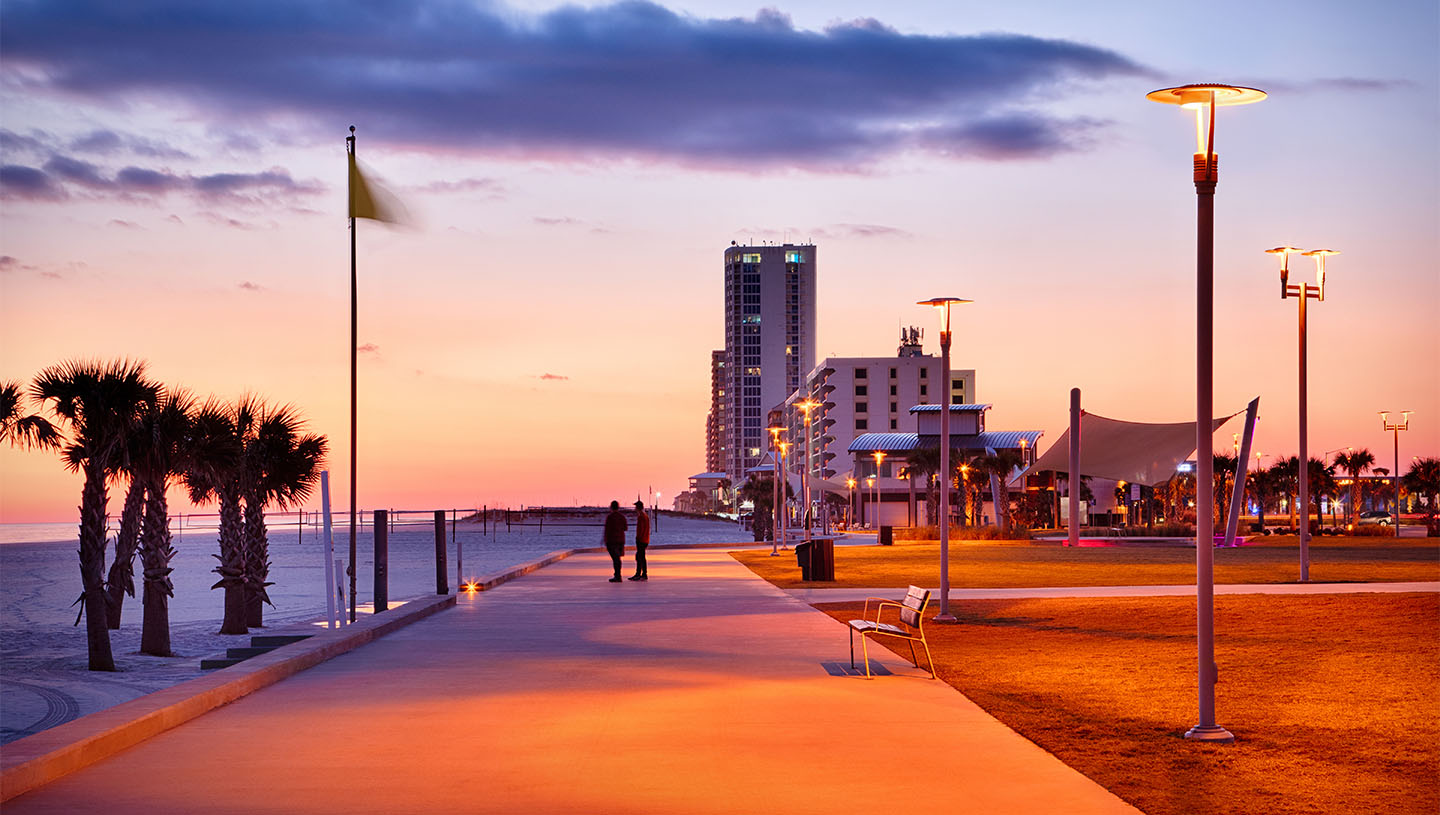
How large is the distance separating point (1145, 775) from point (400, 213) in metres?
16.2

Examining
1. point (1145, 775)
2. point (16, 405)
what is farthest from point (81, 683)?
point (1145, 775)

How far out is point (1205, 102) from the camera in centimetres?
966

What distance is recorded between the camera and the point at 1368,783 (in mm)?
8234

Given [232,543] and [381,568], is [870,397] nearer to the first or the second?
[232,543]

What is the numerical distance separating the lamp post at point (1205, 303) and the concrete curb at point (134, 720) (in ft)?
23.4

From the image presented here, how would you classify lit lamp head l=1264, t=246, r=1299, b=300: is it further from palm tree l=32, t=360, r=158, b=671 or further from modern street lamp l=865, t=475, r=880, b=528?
modern street lamp l=865, t=475, r=880, b=528

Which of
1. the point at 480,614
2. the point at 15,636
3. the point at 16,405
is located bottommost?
the point at 15,636

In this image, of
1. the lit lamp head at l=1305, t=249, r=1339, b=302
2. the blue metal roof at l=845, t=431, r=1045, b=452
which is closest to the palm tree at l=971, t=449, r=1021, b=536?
the blue metal roof at l=845, t=431, r=1045, b=452

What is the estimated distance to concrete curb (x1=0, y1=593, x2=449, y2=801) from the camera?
26.4 feet

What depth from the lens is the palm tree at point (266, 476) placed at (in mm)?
31078

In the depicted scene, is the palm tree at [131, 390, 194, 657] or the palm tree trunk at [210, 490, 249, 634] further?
the palm tree trunk at [210, 490, 249, 634]

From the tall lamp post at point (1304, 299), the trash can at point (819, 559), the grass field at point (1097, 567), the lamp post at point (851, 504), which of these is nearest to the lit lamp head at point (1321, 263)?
the tall lamp post at point (1304, 299)

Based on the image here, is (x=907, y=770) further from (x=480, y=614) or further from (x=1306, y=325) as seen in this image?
(x=1306, y=325)

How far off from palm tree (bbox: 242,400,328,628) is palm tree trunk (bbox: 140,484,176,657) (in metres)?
2.59
